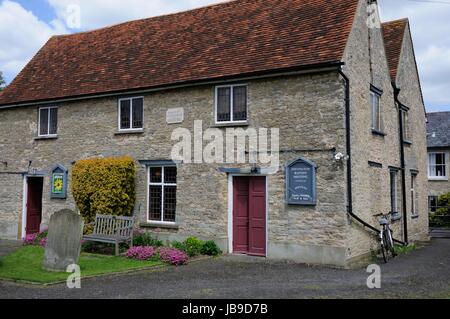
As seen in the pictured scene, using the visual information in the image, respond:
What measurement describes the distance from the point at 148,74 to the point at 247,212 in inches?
253

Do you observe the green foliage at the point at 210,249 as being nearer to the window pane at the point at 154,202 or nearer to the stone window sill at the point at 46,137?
the window pane at the point at 154,202

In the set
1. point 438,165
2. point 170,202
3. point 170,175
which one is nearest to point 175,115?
point 170,175

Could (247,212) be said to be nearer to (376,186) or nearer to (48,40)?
(376,186)

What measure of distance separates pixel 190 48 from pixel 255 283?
10274 mm

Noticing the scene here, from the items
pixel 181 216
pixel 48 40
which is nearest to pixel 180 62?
pixel 181 216

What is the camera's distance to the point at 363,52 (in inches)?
611

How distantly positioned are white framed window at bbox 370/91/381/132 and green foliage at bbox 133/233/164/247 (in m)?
8.36

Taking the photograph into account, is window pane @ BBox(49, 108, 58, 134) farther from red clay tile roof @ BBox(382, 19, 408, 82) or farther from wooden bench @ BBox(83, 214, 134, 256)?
red clay tile roof @ BBox(382, 19, 408, 82)

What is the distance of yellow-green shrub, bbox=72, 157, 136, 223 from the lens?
16031 millimetres

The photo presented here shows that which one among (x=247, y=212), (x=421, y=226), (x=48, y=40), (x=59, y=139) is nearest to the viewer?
(x=247, y=212)

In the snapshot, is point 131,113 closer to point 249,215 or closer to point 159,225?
point 159,225

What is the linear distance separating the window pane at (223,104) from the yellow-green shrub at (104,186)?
3737mm

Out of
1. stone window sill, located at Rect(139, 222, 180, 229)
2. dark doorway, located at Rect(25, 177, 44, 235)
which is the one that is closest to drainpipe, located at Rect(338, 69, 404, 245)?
stone window sill, located at Rect(139, 222, 180, 229)

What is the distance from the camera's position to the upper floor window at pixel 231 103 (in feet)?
49.6
